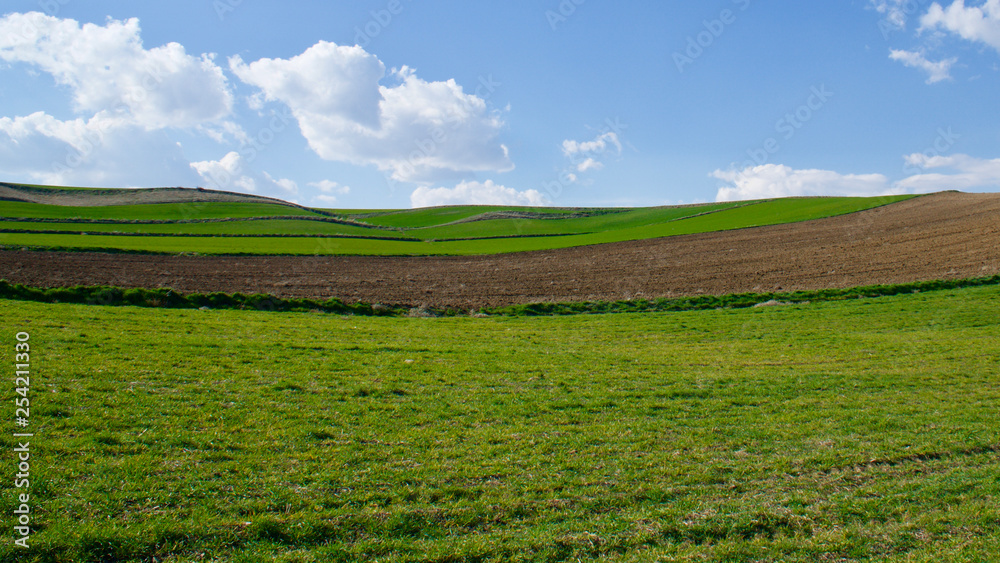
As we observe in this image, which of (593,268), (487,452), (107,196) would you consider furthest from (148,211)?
(487,452)

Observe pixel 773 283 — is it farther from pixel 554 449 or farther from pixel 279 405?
pixel 279 405

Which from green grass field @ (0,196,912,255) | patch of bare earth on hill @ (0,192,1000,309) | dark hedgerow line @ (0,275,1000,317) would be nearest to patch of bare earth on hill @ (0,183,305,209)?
green grass field @ (0,196,912,255)

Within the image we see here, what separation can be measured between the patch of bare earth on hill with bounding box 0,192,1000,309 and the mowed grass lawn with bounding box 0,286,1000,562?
1600 cm

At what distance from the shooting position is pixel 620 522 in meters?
6.45

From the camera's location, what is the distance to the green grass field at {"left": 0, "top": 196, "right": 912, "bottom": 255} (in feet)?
176

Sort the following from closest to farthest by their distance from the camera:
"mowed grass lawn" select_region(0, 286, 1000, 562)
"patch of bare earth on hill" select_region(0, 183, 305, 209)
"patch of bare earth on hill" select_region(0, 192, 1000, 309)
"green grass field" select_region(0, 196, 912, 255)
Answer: "mowed grass lawn" select_region(0, 286, 1000, 562) < "patch of bare earth on hill" select_region(0, 192, 1000, 309) < "green grass field" select_region(0, 196, 912, 255) < "patch of bare earth on hill" select_region(0, 183, 305, 209)

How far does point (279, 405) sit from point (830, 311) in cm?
2602

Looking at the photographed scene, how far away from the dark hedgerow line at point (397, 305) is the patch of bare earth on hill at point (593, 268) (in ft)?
6.56

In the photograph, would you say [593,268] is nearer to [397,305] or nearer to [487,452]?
[397,305]

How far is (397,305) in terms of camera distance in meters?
28.5

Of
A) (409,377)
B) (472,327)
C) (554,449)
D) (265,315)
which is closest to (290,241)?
(265,315)

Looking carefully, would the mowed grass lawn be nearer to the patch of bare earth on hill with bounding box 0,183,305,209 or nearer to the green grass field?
the green grass field

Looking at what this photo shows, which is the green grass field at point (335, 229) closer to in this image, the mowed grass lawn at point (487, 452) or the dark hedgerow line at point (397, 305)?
the dark hedgerow line at point (397, 305)

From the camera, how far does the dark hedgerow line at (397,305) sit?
2355 cm
